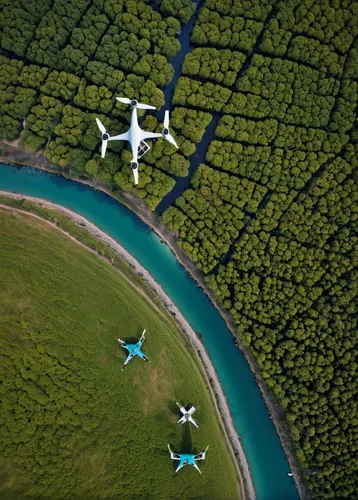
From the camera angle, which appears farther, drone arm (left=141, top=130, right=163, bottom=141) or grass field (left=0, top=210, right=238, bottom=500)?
drone arm (left=141, top=130, right=163, bottom=141)

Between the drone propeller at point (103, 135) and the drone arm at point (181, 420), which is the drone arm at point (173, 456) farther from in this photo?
the drone propeller at point (103, 135)

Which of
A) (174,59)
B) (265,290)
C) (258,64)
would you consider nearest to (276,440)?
(265,290)

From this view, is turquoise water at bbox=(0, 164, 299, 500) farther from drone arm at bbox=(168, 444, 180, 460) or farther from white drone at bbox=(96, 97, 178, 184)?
drone arm at bbox=(168, 444, 180, 460)

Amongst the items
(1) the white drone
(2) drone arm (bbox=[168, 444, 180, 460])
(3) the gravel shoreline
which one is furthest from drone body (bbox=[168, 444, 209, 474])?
(1) the white drone

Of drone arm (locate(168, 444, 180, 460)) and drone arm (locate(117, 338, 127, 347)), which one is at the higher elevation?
drone arm (locate(117, 338, 127, 347))

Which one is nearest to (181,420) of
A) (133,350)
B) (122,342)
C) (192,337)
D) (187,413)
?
(187,413)

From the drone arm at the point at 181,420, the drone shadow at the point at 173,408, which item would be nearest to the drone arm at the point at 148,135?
the drone shadow at the point at 173,408

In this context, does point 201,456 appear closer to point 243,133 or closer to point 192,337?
point 192,337
